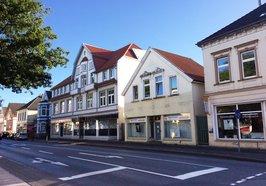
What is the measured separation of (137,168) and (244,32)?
1374 cm

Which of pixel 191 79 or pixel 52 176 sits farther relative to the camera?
pixel 191 79

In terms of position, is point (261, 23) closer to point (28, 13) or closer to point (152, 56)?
point (152, 56)

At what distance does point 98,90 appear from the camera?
38594 millimetres

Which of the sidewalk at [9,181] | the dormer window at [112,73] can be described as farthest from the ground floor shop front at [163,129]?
the sidewalk at [9,181]

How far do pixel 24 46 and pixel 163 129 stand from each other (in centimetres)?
1740

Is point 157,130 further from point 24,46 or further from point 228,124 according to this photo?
point 24,46

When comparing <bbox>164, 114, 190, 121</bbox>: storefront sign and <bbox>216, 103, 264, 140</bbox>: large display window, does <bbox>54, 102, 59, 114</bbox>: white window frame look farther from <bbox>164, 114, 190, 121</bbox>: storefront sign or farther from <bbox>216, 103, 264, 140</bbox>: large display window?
<bbox>216, 103, 264, 140</bbox>: large display window

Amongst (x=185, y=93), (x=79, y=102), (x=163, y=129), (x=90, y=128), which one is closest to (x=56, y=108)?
(x=79, y=102)

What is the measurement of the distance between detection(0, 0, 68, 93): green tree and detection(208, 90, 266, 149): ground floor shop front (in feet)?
37.7

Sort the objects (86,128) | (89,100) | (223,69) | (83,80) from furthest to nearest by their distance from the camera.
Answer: (83,80)
(86,128)
(89,100)
(223,69)

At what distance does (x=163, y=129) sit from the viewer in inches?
1041

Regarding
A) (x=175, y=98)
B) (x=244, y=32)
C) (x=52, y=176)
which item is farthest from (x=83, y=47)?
(x=52, y=176)

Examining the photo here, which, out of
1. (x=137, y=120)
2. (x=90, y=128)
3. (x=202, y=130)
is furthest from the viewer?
(x=90, y=128)

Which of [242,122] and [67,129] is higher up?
[242,122]
